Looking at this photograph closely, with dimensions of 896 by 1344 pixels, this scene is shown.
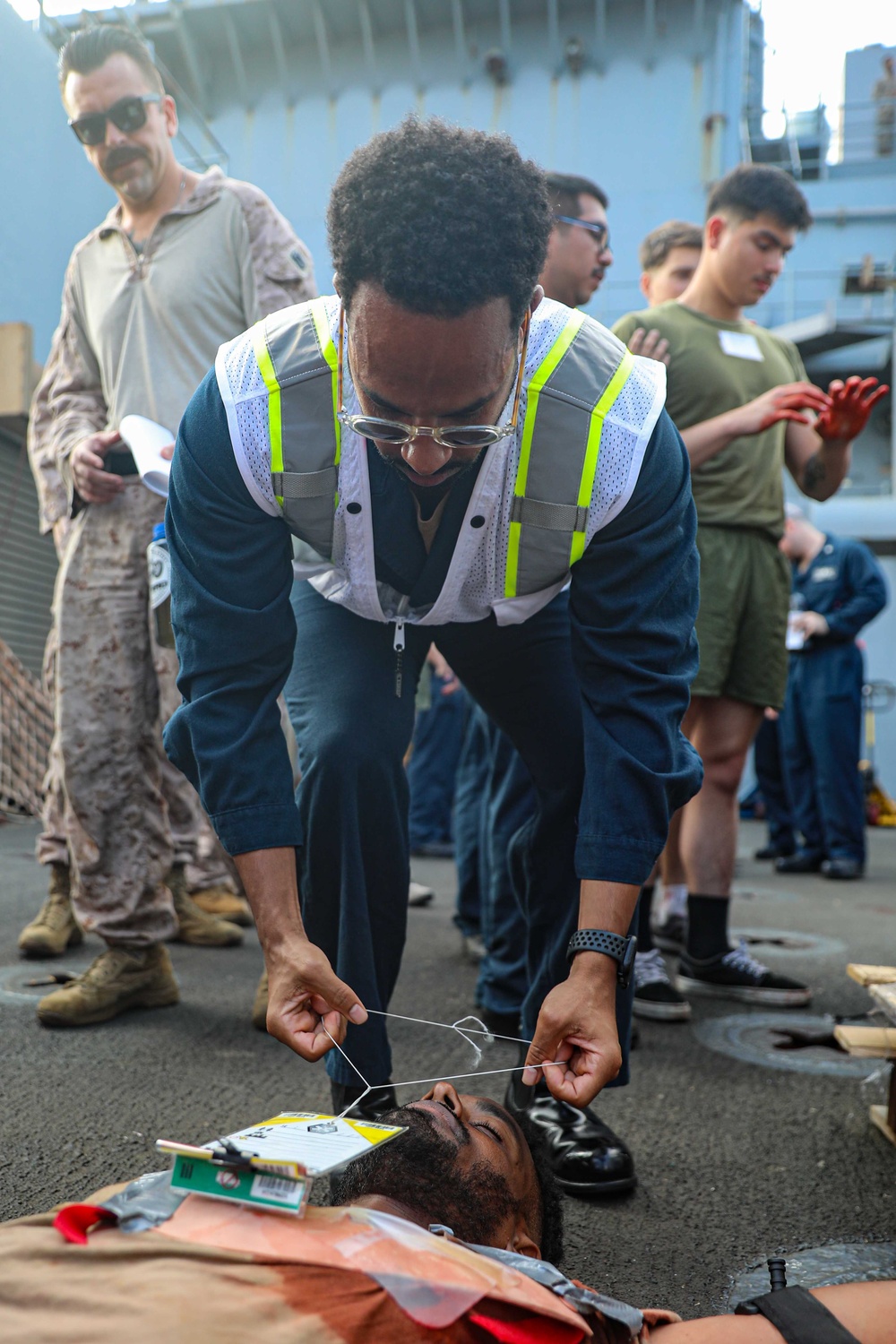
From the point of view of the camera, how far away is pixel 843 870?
6.27 metres

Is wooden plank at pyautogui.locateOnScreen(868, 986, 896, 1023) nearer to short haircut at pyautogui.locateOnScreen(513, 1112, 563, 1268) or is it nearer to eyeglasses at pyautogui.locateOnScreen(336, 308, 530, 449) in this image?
short haircut at pyautogui.locateOnScreen(513, 1112, 563, 1268)

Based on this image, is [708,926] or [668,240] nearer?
[708,926]

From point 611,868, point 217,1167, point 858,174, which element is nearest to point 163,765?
point 611,868

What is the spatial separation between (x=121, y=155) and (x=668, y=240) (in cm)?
204

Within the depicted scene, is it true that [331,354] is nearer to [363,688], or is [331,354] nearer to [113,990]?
[363,688]

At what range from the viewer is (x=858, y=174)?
17.4 metres

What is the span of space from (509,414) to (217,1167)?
970 mm

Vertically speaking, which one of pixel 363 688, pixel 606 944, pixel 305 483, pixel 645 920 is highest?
pixel 305 483

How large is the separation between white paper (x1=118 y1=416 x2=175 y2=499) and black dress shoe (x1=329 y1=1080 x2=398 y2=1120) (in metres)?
1.27

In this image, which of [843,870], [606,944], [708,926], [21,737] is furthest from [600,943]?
[21,737]

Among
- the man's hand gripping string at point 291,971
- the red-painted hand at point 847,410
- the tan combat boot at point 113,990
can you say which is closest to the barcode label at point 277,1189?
the man's hand gripping string at point 291,971

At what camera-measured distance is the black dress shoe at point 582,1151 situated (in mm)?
1799

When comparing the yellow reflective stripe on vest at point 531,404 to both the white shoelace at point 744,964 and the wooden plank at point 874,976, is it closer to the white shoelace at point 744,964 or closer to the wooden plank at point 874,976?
the wooden plank at point 874,976

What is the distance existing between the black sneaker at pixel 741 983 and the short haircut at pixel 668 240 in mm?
2404
